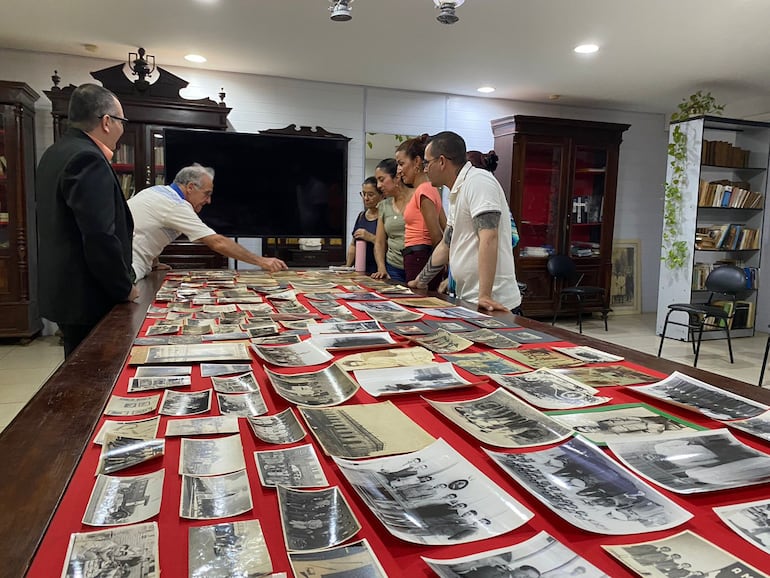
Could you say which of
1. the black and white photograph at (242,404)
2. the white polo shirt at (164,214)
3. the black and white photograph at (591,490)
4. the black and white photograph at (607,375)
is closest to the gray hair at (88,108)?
the white polo shirt at (164,214)

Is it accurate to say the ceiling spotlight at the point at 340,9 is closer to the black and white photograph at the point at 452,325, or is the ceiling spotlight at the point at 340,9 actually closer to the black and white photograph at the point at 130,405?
the black and white photograph at the point at 452,325

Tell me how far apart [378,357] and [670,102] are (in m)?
6.84

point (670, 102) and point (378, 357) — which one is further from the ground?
point (670, 102)

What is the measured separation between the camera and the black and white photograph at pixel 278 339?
1598 millimetres

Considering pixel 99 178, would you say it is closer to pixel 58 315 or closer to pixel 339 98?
pixel 58 315

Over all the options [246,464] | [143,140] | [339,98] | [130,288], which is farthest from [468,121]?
[246,464]

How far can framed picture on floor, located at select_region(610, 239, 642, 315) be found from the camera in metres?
7.47

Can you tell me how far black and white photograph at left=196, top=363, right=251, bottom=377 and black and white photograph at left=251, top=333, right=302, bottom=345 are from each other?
0.22 m

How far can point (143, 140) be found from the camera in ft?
16.9

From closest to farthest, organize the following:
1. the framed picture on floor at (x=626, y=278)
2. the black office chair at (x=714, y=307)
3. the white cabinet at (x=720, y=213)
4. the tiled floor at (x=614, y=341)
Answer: the tiled floor at (x=614, y=341)
the black office chair at (x=714, y=307)
the white cabinet at (x=720, y=213)
the framed picture on floor at (x=626, y=278)

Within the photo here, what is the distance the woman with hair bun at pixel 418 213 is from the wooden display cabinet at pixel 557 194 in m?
3.27

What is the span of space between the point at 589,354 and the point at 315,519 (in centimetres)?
105

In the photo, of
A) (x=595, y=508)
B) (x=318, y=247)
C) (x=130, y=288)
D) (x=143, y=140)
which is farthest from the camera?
(x=318, y=247)

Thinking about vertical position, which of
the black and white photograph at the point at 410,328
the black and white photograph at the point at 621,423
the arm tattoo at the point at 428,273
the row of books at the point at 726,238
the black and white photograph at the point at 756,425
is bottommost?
the black and white photograph at the point at 621,423
